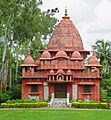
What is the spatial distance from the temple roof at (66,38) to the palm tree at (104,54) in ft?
59.7

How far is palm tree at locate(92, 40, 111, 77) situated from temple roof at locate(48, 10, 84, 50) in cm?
1820

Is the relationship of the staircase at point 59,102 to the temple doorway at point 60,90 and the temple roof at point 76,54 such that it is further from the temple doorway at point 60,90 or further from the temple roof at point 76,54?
the temple roof at point 76,54

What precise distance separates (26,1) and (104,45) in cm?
2847

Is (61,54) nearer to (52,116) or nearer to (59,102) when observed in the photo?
(59,102)

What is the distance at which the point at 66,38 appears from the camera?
40.0 meters

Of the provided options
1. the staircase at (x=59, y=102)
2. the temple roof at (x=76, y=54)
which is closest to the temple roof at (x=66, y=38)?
the temple roof at (x=76, y=54)

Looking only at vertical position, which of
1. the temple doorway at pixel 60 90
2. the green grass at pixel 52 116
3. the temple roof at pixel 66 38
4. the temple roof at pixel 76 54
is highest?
the temple roof at pixel 66 38

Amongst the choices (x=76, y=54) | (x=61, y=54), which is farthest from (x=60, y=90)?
(x=76, y=54)

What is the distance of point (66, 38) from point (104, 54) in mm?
20012

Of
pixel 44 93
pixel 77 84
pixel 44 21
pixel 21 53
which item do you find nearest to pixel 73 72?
pixel 77 84

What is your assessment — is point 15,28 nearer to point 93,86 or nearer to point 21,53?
point 93,86

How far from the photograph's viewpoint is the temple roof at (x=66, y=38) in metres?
39.7

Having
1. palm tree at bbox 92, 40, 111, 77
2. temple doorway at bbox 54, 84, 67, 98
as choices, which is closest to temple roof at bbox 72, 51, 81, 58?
temple doorway at bbox 54, 84, 67, 98

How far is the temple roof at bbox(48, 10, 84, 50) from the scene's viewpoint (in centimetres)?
3972
